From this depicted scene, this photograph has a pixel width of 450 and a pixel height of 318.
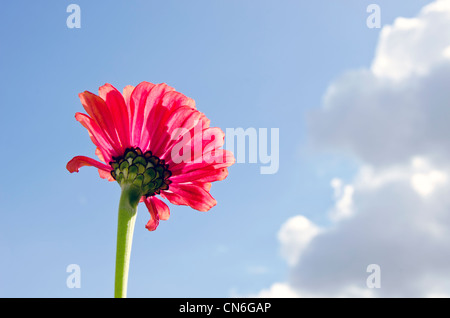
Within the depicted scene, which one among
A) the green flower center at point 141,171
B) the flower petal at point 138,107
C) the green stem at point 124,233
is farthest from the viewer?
the flower petal at point 138,107

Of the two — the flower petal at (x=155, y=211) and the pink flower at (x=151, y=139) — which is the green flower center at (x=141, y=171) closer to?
the pink flower at (x=151, y=139)

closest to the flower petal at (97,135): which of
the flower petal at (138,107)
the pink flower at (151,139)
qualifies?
the pink flower at (151,139)

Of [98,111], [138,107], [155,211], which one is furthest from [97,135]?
[155,211]

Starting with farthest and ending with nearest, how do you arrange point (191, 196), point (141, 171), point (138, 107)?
1. point (191, 196)
2. point (138, 107)
3. point (141, 171)

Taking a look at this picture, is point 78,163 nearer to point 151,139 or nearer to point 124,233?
point 151,139

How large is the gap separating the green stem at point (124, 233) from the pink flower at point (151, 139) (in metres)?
0.11

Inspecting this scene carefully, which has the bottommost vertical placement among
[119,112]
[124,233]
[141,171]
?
[124,233]

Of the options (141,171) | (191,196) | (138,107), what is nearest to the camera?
(141,171)

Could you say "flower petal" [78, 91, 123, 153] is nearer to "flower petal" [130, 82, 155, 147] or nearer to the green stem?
"flower petal" [130, 82, 155, 147]

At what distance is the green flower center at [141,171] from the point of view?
1809 millimetres

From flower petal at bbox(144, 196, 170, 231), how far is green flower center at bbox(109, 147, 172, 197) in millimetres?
109

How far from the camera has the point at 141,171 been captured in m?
1.83

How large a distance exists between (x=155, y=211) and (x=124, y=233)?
0.64m
